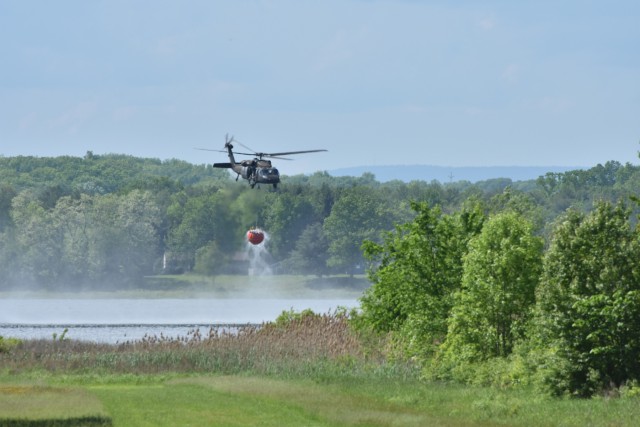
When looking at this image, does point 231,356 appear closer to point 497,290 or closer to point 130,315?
point 497,290

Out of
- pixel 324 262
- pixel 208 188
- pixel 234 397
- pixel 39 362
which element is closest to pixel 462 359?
pixel 234 397

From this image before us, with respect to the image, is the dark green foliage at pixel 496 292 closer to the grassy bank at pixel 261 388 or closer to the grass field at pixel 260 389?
the grass field at pixel 260 389

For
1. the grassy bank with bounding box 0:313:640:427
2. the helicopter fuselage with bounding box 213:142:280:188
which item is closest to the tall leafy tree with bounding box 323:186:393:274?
the helicopter fuselage with bounding box 213:142:280:188

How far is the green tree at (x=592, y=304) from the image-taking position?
37844 millimetres

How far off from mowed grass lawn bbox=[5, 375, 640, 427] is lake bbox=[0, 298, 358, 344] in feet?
120

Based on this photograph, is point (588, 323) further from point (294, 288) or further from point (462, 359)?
point (294, 288)

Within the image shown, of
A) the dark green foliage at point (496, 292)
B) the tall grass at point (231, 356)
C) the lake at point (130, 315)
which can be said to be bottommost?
the lake at point (130, 315)

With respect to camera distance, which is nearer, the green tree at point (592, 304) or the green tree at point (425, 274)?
the green tree at point (592, 304)

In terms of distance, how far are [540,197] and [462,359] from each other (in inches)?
5811

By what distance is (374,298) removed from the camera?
5569 cm

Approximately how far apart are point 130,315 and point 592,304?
86.0 meters

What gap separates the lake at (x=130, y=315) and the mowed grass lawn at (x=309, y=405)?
1441 inches

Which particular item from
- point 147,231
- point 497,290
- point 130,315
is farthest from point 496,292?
point 147,231

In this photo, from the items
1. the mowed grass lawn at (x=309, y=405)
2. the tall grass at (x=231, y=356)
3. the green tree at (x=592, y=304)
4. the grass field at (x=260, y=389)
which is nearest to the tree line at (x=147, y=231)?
the tall grass at (x=231, y=356)
